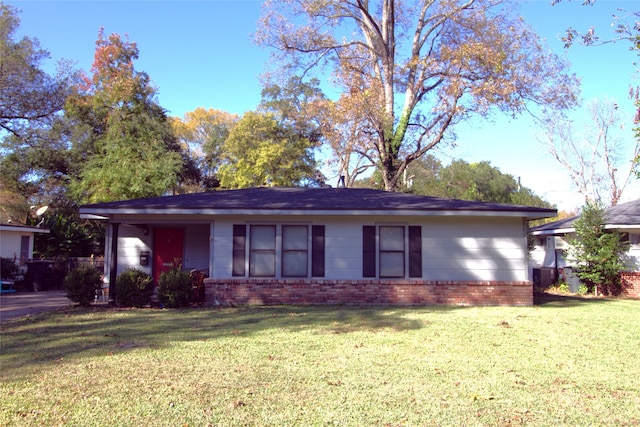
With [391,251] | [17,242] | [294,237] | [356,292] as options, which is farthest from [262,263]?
[17,242]

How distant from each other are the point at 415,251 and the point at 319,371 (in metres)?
7.17

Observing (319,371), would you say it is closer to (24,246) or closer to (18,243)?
(18,243)

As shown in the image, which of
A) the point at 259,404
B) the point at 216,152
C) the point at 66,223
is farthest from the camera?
the point at 216,152

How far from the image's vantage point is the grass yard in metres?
4.46

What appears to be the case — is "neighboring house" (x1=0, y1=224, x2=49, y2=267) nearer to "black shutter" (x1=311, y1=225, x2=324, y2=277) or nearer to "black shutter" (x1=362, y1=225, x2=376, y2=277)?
"black shutter" (x1=311, y1=225, x2=324, y2=277)

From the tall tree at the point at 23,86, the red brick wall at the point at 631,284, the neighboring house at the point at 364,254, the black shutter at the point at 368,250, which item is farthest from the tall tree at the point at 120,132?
the red brick wall at the point at 631,284

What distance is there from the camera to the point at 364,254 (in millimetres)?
12500

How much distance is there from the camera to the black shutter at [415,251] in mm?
12539

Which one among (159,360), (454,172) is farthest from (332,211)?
(454,172)

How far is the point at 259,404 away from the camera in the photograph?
4.69 meters

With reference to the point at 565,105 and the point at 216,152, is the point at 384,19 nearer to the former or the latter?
the point at 565,105

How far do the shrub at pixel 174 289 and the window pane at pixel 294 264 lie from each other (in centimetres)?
234

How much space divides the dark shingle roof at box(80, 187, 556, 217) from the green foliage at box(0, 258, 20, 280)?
773 centimetres

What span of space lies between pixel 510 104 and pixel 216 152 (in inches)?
904
